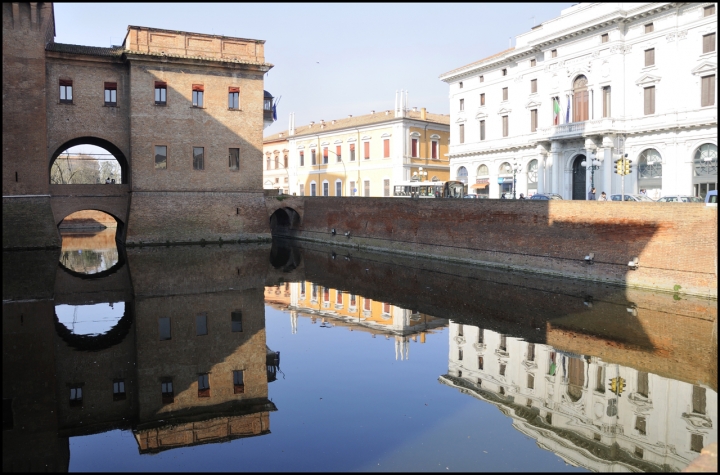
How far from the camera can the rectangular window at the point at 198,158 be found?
28.8 m

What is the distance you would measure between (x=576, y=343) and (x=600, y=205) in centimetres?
755

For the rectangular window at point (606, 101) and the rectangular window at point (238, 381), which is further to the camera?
the rectangular window at point (606, 101)

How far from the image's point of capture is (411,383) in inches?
377

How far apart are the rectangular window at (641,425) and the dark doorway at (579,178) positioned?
26153mm

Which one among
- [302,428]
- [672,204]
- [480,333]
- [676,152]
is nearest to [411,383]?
[302,428]

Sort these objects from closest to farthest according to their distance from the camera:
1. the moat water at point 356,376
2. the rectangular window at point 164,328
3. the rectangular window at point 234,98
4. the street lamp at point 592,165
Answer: the moat water at point 356,376, the rectangular window at point 164,328, the rectangular window at point 234,98, the street lamp at point 592,165

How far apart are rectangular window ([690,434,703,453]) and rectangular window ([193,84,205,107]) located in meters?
25.9

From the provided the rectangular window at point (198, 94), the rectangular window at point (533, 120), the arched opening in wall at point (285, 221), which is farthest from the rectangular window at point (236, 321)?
Answer: the rectangular window at point (533, 120)

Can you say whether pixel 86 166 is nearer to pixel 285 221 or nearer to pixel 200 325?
pixel 285 221

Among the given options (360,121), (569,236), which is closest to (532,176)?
(360,121)

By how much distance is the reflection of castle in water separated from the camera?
13156 mm

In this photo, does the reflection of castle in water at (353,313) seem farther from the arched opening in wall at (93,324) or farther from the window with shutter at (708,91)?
the window with shutter at (708,91)

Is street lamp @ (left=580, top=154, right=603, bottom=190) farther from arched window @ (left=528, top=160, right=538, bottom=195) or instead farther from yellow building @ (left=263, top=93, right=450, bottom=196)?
yellow building @ (left=263, top=93, right=450, bottom=196)

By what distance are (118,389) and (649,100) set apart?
28.8 m
